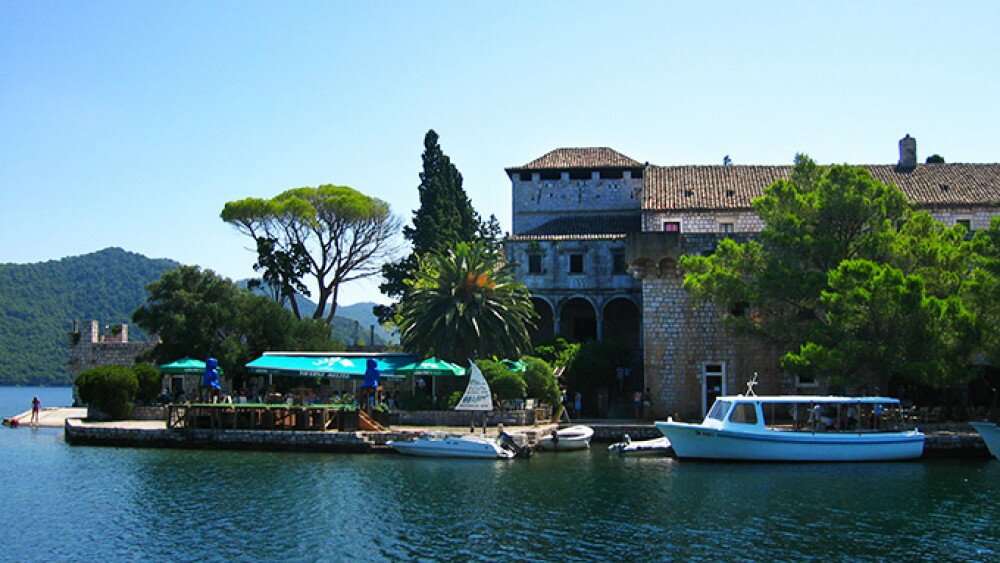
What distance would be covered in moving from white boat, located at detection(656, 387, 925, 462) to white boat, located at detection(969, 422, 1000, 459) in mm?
1594

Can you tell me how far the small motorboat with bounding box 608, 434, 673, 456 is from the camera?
3009 cm

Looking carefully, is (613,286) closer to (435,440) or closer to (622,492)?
(435,440)

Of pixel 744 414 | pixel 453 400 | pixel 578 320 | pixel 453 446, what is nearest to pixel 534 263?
pixel 578 320

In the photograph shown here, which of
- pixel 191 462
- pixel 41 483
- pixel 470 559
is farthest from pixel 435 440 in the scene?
pixel 470 559

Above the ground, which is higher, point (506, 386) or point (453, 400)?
point (506, 386)

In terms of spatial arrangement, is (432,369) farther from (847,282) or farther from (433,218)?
(433,218)

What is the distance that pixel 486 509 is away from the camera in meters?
20.9

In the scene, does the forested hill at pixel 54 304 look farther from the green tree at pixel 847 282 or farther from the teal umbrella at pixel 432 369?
the green tree at pixel 847 282

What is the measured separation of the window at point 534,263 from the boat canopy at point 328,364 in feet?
32.2

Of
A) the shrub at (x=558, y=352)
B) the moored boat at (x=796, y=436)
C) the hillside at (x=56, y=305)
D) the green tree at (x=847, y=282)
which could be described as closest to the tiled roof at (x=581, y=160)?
the shrub at (x=558, y=352)

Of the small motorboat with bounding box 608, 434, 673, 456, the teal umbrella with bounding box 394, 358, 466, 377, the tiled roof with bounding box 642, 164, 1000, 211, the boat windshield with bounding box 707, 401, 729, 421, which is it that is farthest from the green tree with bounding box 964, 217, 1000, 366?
the teal umbrella with bounding box 394, 358, 466, 377

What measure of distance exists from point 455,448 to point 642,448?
563 cm

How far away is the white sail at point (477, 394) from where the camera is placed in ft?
101

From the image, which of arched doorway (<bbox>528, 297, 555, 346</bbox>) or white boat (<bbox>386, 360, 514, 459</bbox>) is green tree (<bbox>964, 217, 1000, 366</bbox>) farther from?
arched doorway (<bbox>528, 297, 555, 346</bbox>)
